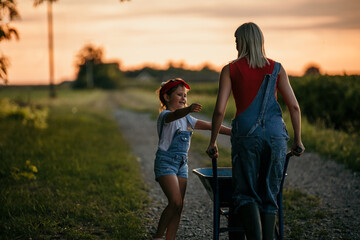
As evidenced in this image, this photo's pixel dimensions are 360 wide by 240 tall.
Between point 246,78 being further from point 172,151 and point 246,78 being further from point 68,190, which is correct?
point 68,190

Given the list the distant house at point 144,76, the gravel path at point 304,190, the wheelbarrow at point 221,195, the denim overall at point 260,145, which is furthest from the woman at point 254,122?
the distant house at point 144,76

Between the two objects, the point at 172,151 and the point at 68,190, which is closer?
the point at 172,151

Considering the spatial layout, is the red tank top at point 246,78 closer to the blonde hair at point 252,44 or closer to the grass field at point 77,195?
the blonde hair at point 252,44

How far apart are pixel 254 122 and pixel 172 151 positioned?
89cm

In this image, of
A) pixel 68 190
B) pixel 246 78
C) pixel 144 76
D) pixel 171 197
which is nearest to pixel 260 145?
pixel 246 78

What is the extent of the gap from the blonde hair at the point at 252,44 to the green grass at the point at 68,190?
2529mm

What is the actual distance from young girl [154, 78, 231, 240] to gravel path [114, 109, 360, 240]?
3.85 ft

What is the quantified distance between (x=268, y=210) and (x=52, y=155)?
21.0 ft

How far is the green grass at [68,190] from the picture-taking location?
14.4 ft

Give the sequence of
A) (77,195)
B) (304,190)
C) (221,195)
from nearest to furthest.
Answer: (221,195)
(77,195)
(304,190)

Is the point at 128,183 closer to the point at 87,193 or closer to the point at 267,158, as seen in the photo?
the point at 87,193

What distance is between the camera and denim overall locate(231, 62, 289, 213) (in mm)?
2766

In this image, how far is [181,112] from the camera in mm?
3035

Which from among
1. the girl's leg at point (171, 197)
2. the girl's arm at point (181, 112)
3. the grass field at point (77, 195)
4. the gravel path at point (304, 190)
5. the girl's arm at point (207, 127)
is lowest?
the gravel path at point (304, 190)
